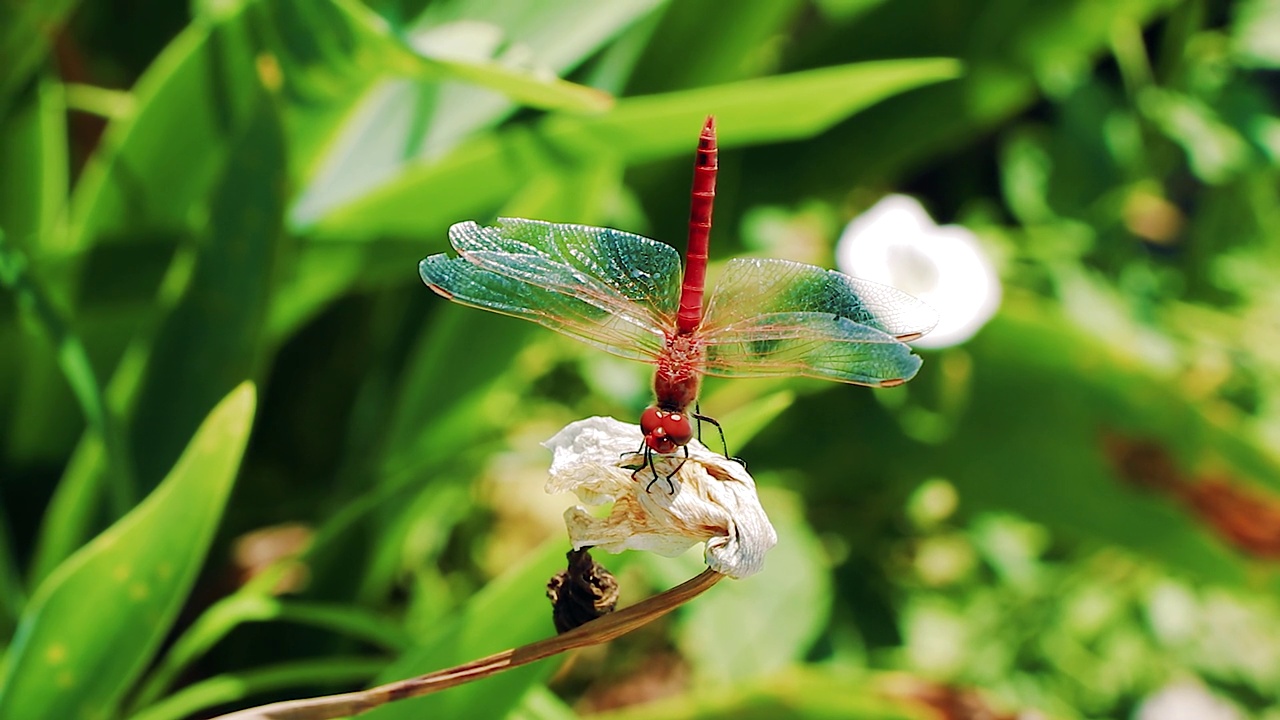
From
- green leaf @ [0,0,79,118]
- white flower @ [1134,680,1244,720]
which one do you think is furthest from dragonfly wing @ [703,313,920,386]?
white flower @ [1134,680,1244,720]

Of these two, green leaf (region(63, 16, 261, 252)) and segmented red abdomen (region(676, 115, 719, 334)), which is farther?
green leaf (region(63, 16, 261, 252))

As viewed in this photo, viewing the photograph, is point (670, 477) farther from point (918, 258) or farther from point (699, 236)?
point (918, 258)

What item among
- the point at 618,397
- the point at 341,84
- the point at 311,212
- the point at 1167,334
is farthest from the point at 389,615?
the point at 1167,334

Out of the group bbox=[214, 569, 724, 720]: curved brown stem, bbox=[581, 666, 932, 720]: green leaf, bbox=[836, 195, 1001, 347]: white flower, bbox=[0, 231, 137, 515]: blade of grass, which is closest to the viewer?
bbox=[214, 569, 724, 720]: curved brown stem

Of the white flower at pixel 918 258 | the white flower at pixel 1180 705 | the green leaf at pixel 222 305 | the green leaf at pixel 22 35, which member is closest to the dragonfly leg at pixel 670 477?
the green leaf at pixel 222 305

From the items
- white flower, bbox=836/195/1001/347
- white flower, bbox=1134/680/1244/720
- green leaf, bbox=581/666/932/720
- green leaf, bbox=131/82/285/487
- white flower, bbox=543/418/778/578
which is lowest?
white flower, bbox=543/418/778/578

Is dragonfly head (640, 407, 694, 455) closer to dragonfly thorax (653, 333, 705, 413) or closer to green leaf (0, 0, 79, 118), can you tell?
dragonfly thorax (653, 333, 705, 413)

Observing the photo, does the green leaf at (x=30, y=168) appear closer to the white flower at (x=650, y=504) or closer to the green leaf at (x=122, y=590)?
the green leaf at (x=122, y=590)
